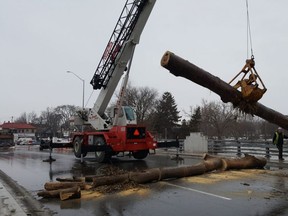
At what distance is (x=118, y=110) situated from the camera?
20.6 meters

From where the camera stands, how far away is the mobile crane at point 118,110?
19.7 metres

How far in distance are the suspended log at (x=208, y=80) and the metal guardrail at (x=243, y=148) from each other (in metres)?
13.5

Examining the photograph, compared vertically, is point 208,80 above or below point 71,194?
above

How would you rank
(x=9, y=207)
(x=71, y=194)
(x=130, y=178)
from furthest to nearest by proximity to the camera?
1. (x=130, y=178)
2. (x=71, y=194)
3. (x=9, y=207)

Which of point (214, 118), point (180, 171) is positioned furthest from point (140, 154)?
point (214, 118)

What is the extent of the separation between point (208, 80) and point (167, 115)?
78.1m

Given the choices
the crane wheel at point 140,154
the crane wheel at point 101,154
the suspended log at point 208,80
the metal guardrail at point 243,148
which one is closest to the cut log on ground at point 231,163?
the suspended log at point 208,80

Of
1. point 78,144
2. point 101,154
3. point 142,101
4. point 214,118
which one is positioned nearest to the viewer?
point 101,154

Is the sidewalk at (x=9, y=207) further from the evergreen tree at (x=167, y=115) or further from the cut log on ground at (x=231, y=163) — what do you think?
the evergreen tree at (x=167, y=115)

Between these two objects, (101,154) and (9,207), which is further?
(101,154)

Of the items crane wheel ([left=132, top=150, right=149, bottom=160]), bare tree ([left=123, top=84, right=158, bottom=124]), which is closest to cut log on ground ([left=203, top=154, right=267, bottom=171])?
crane wheel ([left=132, top=150, right=149, bottom=160])

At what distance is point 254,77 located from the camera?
8422 millimetres

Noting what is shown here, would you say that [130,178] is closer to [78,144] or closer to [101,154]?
[101,154]

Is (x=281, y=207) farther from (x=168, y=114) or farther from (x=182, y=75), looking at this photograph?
(x=168, y=114)
